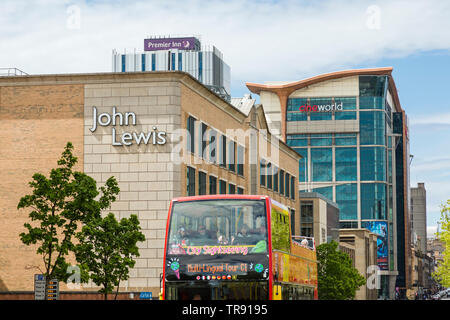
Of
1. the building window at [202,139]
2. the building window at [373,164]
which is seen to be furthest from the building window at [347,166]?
the building window at [202,139]

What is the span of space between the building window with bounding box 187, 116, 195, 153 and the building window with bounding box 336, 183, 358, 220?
13070 centimetres

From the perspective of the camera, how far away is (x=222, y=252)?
90.3ft

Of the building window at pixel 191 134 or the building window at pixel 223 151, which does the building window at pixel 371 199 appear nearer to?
the building window at pixel 223 151

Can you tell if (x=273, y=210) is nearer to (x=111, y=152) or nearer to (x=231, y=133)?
(x=111, y=152)

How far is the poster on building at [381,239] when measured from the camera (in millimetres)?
182250

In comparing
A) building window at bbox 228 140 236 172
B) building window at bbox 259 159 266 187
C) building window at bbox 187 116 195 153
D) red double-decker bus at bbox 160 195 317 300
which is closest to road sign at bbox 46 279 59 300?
red double-decker bus at bbox 160 195 317 300

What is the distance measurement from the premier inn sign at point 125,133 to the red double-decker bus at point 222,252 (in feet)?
77.1

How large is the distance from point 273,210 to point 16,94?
29004 millimetres

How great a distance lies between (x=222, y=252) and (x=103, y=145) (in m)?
25.9

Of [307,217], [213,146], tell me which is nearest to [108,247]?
[213,146]

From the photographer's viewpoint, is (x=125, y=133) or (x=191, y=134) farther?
(x=191, y=134)

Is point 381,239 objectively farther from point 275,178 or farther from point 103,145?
point 103,145

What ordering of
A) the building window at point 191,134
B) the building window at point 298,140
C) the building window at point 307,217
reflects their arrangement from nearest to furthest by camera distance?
1. the building window at point 191,134
2. the building window at point 307,217
3. the building window at point 298,140

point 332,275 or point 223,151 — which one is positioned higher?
point 223,151
